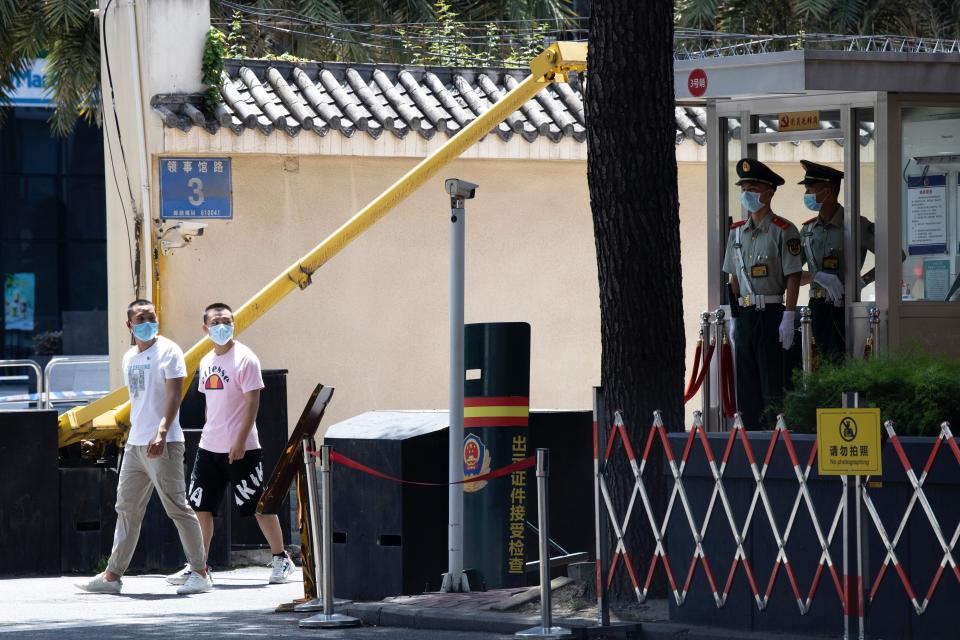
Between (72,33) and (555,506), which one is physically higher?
(72,33)

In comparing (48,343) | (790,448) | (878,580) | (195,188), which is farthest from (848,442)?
(48,343)

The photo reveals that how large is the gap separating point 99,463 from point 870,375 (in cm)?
636

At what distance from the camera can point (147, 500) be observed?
39.4ft

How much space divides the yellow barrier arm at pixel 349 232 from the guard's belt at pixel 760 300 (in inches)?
156

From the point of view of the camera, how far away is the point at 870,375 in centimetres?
896

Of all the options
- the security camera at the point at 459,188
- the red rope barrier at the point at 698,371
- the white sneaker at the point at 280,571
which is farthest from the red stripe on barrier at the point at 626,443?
the white sneaker at the point at 280,571

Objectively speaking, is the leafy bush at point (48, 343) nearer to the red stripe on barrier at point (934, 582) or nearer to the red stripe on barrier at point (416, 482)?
the red stripe on barrier at point (416, 482)

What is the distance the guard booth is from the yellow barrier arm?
345cm

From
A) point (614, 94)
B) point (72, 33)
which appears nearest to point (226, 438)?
point (614, 94)

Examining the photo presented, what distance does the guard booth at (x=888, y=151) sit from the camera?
38.2ft

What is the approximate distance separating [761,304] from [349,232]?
4281 millimetres

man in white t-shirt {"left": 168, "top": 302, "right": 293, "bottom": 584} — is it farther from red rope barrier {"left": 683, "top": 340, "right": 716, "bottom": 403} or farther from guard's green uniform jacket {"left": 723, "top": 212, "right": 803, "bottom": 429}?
guard's green uniform jacket {"left": 723, "top": 212, "right": 803, "bottom": 429}

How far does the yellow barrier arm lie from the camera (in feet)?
44.7

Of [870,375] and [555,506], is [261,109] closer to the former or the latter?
[555,506]
